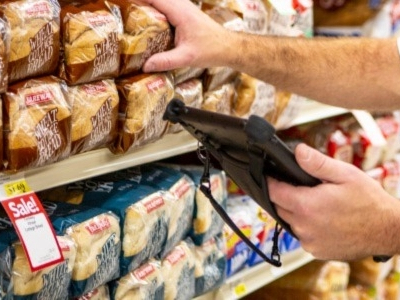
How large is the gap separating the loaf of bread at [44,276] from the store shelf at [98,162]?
12 centimetres

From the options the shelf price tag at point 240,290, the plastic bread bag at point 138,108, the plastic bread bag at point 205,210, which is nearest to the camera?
the plastic bread bag at point 138,108

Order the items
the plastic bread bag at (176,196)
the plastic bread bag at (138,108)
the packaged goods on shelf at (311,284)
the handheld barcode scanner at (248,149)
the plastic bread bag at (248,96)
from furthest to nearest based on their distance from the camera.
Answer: the packaged goods on shelf at (311,284), the plastic bread bag at (248,96), the plastic bread bag at (176,196), the plastic bread bag at (138,108), the handheld barcode scanner at (248,149)

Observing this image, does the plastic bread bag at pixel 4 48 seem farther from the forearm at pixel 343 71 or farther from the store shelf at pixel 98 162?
the forearm at pixel 343 71

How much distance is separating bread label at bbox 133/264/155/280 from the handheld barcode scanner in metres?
0.35

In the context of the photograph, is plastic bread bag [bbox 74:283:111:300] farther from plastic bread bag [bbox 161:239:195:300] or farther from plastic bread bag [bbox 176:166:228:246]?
plastic bread bag [bbox 176:166:228:246]

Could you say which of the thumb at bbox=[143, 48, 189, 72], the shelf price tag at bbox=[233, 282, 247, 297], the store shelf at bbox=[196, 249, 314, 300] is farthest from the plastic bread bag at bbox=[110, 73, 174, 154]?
the shelf price tag at bbox=[233, 282, 247, 297]

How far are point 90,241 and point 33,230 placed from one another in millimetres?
Result: 184

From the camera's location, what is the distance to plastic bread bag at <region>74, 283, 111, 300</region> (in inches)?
55.4

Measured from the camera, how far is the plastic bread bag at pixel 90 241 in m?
1.34

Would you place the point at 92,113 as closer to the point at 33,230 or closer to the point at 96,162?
the point at 96,162

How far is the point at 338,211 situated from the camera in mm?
1161

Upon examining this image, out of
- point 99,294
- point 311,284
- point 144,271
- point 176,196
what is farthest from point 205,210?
point 311,284

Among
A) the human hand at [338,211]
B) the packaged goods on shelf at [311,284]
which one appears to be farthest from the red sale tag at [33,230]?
the packaged goods on shelf at [311,284]

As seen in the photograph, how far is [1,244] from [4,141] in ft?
0.68
